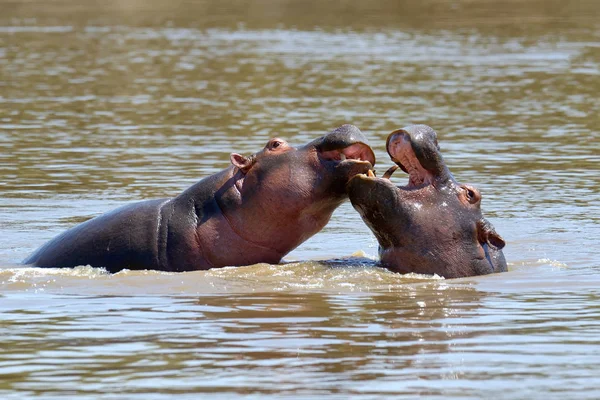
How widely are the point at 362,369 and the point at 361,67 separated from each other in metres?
23.5

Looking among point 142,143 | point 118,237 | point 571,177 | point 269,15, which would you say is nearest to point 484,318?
point 118,237

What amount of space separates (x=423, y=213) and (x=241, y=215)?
1368 millimetres

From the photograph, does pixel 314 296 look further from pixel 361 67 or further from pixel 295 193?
pixel 361 67

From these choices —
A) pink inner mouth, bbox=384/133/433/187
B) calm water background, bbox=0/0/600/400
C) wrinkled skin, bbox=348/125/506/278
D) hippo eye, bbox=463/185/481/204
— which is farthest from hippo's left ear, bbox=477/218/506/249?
pink inner mouth, bbox=384/133/433/187

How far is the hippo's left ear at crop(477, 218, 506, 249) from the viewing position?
10.5 metres

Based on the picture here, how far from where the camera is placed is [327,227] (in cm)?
1415

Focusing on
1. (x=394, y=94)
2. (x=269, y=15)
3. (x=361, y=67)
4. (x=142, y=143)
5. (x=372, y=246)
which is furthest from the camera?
(x=269, y=15)

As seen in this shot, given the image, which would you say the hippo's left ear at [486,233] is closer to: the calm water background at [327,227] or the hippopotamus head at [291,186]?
the calm water background at [327,227]

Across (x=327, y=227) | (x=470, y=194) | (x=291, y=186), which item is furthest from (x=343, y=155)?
(x=327, y=227)

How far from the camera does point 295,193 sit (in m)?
10.5

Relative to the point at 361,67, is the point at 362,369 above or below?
above

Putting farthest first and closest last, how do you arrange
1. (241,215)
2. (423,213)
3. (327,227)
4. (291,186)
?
(327,227)
(241,215)
(291,186)
(423,213)

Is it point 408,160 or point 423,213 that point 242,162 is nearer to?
point 408,160

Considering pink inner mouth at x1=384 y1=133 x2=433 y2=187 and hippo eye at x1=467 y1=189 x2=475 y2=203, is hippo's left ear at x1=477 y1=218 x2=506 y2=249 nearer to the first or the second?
hippo eye at x1=467 y1=189 x2=475 y2=203
